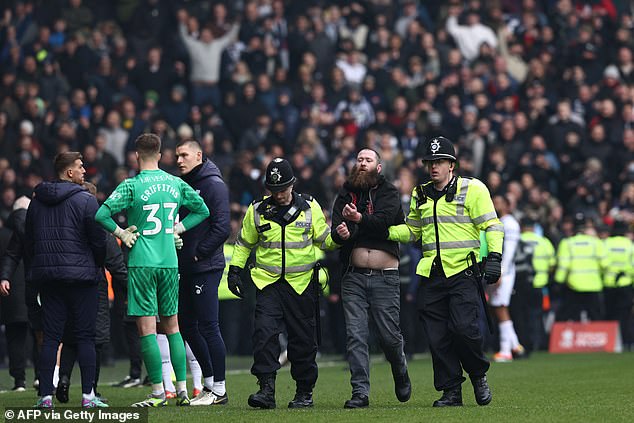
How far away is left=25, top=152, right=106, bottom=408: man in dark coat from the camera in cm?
1295

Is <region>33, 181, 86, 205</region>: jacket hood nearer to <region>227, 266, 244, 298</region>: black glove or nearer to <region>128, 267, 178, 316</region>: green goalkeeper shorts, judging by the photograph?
<region>128, 267, 178, 316</region>: green goalkeeper shorts

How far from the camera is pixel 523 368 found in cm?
1950

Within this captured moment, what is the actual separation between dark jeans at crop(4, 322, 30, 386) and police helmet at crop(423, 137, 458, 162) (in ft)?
19.2

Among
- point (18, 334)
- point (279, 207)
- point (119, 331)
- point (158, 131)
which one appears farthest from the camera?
point (158, 131)

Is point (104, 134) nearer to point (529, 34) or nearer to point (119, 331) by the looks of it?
point (119, 331)

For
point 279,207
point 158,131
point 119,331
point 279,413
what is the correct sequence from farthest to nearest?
point 158,131 < point 119,331 < point 279,207 < point 279,413

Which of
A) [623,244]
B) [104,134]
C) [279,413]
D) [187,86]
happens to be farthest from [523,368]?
[187,86]

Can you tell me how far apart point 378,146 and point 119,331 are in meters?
6.50

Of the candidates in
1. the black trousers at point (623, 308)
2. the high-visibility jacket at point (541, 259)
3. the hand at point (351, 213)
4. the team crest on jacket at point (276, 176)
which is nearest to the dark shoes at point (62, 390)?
the team crest on jacket at point (276, 176)

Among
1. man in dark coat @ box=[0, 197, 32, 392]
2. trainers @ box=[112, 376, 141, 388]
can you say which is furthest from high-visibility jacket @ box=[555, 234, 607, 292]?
man in dark coat @ box=[0, 197, 32, 392]

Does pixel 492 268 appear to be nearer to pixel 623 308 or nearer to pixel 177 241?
pixel 177 241
